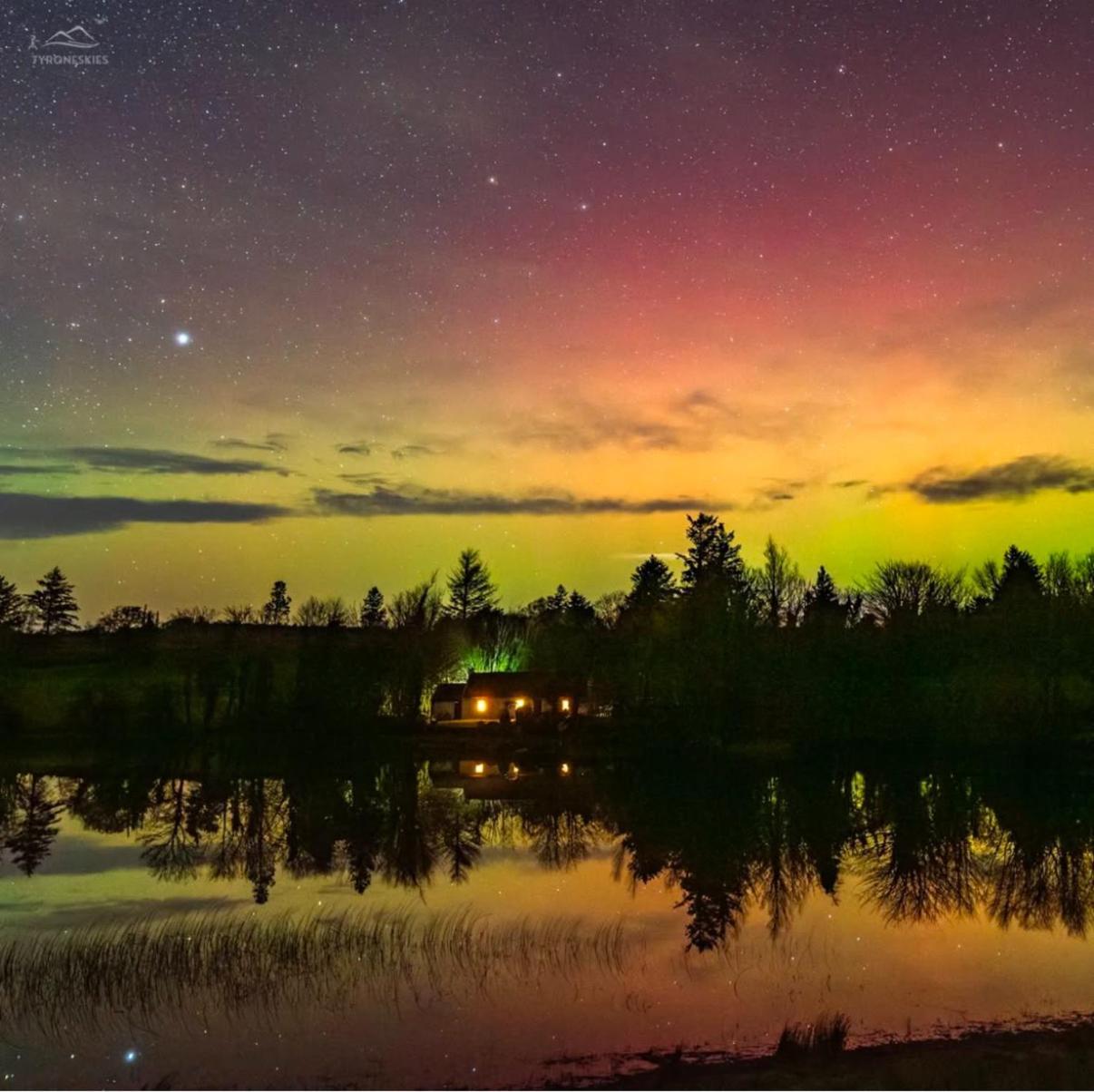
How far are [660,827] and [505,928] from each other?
17411 millimetres

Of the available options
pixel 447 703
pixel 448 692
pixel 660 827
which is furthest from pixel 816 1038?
pixel 448 692

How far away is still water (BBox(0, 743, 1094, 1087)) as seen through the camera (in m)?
17.3

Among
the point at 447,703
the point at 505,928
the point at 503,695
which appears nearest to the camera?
the point at 505,928

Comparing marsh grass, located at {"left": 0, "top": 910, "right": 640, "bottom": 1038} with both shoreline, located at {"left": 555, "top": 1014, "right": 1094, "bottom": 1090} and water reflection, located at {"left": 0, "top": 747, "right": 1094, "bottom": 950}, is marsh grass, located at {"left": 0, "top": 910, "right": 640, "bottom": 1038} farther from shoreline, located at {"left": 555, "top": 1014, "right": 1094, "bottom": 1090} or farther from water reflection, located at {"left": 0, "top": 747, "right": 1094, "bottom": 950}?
shoreline, located at {"left": 555, "top": 1014, "right": 1094, "bottom": 1090}

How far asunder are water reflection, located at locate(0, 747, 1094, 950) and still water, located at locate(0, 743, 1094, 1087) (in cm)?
21

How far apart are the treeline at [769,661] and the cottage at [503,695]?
210 centimetres

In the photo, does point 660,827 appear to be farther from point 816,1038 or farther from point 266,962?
point 816,1038

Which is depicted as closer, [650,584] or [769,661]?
[769,661]

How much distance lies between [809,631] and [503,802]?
36.2m

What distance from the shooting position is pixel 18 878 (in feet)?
107

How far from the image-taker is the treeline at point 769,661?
72.8 m

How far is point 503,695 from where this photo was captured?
9856 centimetres

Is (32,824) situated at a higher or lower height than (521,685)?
lower

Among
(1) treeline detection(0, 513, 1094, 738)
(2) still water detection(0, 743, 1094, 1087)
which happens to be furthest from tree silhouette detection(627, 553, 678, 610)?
(2) still water detection(0, 743, 1094, 1087)
